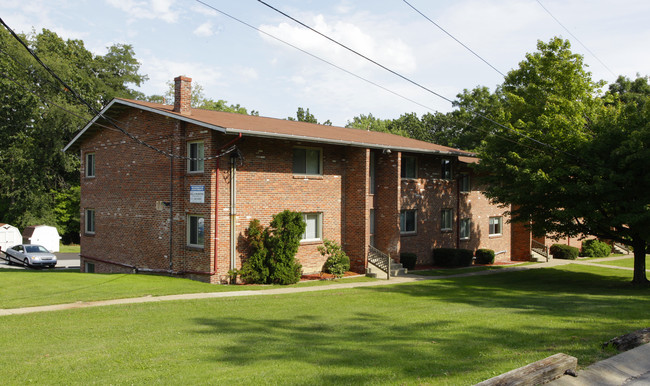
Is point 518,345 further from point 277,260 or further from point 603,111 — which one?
point 603,111

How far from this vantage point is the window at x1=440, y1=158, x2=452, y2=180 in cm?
2850

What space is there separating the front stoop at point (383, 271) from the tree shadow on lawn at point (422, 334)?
4814 millimetres

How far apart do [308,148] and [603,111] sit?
12408 millimetres

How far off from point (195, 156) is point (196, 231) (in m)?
2.91

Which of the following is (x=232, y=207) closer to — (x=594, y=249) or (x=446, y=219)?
(x=446, y=219)

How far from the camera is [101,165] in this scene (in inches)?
959

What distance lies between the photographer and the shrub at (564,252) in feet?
111

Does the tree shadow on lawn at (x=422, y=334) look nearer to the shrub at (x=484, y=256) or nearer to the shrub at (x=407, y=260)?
the shrub at (x=407, y=260)

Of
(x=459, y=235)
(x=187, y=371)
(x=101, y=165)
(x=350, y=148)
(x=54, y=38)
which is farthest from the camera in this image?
(x=54, y=38)

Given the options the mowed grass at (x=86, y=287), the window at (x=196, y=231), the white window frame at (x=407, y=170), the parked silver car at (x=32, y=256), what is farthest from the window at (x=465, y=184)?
the parked silver car at (x=32, y=256)

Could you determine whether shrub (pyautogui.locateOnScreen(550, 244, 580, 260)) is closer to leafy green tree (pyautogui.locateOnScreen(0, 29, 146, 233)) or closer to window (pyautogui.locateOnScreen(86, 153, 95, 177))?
window (pyautogui.locateOnScreen(86, 153, 95, 177))

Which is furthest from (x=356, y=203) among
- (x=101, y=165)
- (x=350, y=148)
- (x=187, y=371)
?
(x=187, y=371)

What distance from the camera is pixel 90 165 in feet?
84.4

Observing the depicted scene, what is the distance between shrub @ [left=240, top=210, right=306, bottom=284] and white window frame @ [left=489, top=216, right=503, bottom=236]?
1736 centimetres
